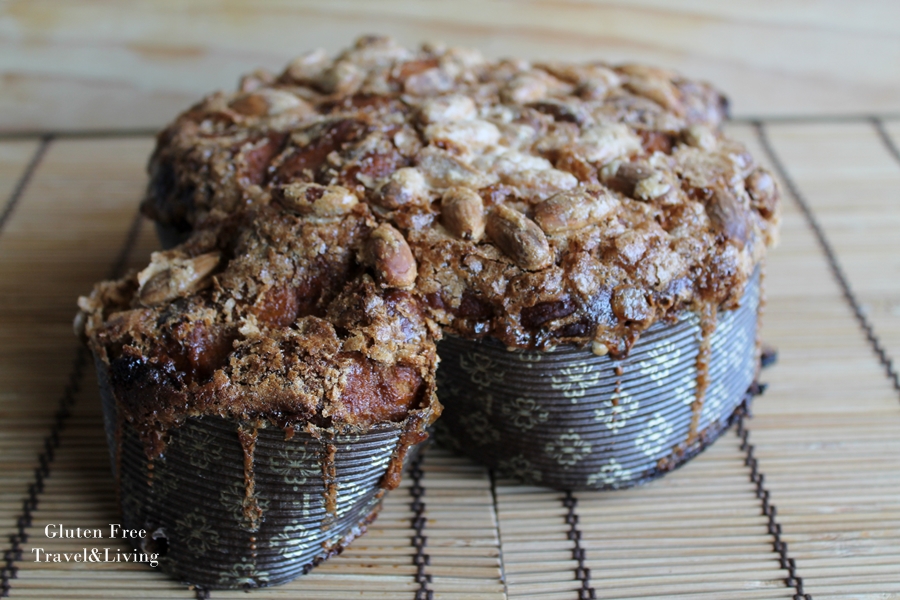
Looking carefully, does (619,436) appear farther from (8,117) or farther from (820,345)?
(8,117)

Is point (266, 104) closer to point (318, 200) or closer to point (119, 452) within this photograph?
point (318, 200)

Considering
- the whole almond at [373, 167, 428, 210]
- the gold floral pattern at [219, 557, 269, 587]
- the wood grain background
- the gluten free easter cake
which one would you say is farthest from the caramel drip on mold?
the wood grain background

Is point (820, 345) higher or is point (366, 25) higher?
point (366, 25)

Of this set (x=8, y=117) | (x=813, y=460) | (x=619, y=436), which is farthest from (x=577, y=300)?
(x=8, y=117)

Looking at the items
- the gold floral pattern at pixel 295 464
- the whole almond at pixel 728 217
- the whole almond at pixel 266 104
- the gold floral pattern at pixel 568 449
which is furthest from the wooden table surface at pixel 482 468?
the whole almond at pixel 266 104

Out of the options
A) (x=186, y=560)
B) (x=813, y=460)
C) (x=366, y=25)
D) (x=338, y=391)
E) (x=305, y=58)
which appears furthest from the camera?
(x=366, y=25)

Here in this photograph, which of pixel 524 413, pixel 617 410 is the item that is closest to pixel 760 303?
pixel 617 410

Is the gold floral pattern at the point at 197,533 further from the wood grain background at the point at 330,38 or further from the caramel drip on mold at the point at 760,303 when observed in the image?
the wood grain background at the point at 330,38

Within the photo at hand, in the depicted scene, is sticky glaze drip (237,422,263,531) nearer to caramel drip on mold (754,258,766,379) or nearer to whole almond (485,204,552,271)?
whole almond (485,204,552,271)
